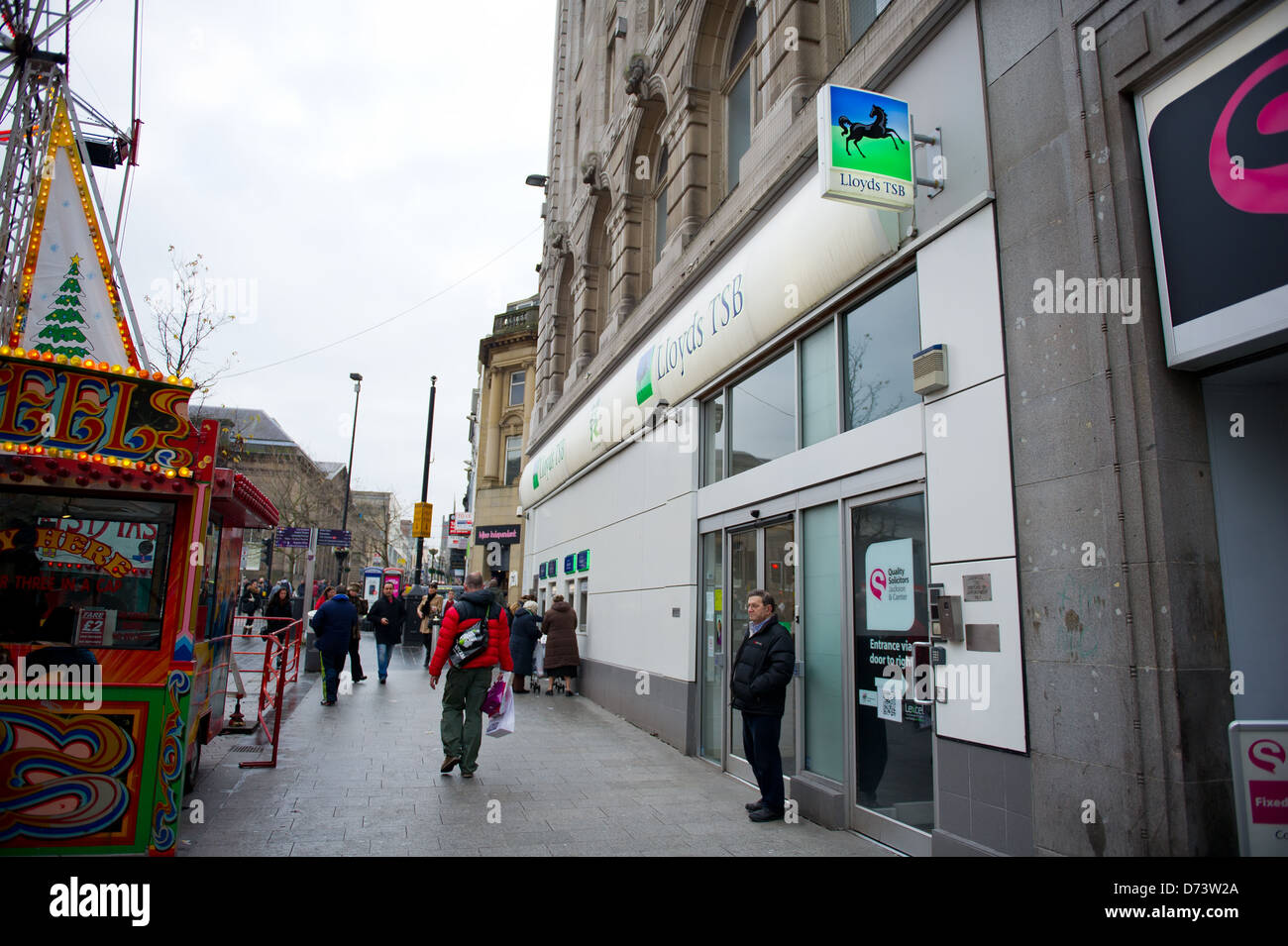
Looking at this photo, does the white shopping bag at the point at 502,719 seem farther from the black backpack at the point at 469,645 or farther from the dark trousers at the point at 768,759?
the dark trousers at the point at 768,759

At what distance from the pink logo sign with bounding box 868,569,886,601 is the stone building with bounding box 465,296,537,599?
96.1ft

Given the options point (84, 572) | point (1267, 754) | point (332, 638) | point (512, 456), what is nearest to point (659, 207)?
point (332, 638)

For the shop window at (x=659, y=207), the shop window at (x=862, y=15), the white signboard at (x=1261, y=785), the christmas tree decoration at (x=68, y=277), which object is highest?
the shop window at (x=659, y=207)

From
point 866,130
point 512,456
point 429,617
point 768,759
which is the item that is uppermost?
point 512,456

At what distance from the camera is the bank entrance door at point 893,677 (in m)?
5.75

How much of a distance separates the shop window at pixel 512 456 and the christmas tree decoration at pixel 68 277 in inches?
1183

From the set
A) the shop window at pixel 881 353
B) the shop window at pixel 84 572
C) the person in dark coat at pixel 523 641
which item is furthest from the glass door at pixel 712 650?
the person in dark coat at pixel 523 641

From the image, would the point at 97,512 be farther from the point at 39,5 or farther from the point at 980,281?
the point at 39,5

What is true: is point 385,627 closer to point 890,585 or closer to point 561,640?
point 561,640

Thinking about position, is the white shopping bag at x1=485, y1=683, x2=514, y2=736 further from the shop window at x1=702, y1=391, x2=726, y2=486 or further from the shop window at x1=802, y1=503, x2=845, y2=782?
the shop window at x1=702, y1=391, x2=726, y2=486

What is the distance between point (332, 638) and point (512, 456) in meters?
26.1

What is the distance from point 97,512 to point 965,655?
5712 millimetres

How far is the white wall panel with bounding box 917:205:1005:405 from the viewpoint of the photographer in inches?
208

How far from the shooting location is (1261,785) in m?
3.24
